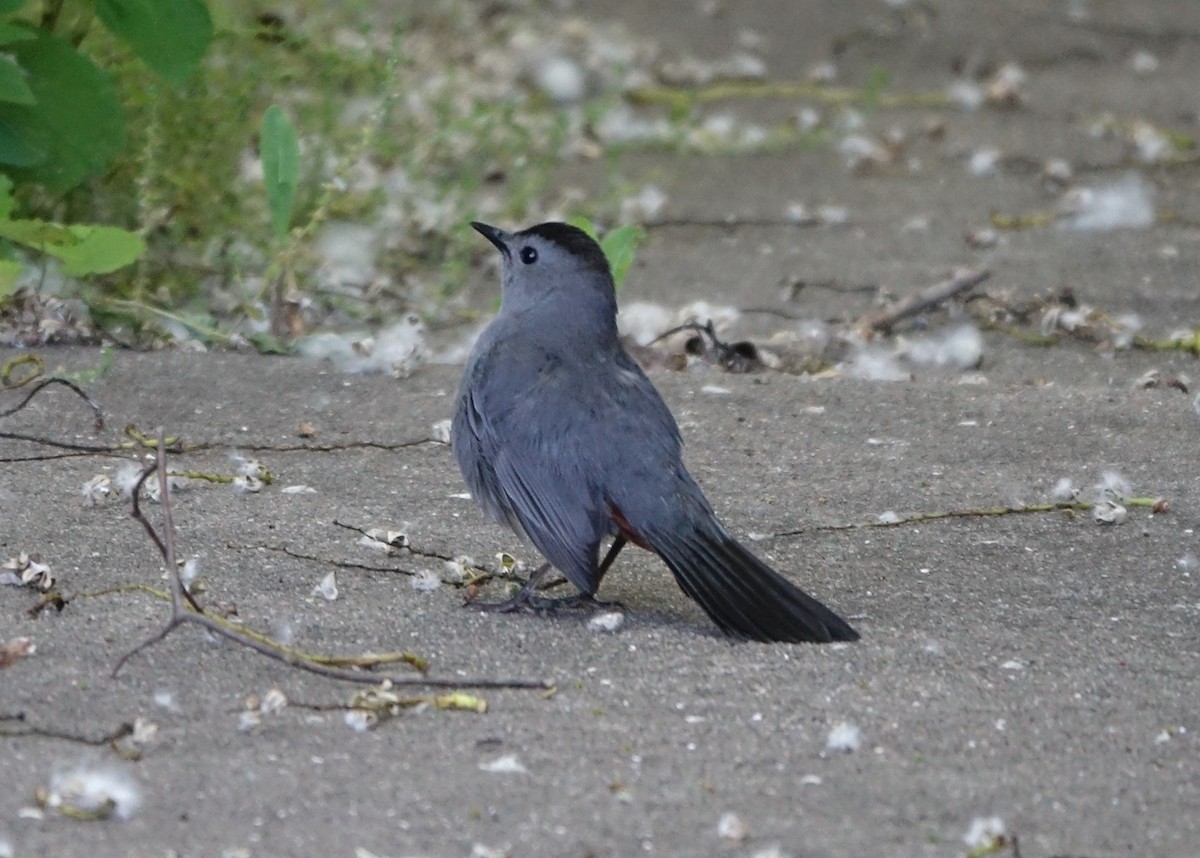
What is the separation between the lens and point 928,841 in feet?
8.86

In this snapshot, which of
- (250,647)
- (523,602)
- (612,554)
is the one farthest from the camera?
(612,554)

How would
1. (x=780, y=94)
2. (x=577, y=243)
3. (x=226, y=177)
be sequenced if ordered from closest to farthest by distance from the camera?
(x=577, y=243) → (x=226, y=177) → (x=780, y=94)

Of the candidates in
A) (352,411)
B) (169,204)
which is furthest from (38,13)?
(352,411)

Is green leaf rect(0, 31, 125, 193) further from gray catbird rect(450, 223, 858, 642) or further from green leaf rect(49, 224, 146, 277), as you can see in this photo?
gray catbird rect(450, 223, 858, 642)

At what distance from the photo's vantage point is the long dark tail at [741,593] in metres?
3.52

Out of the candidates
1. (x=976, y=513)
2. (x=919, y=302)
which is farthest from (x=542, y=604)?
(x=919, y=302)

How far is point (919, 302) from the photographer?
611cm

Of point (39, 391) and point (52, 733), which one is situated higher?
point (39, 391)

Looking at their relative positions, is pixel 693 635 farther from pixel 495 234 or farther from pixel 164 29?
pixel 164 29

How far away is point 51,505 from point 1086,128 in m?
5.94

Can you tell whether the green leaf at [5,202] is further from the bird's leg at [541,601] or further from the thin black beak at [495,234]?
the bird's leg at [541,601]

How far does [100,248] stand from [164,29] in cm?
70

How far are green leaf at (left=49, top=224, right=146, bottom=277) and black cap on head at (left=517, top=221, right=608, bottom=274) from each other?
1.20 m

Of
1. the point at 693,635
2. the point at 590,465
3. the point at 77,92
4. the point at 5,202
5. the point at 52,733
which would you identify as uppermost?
the point at 77,92
